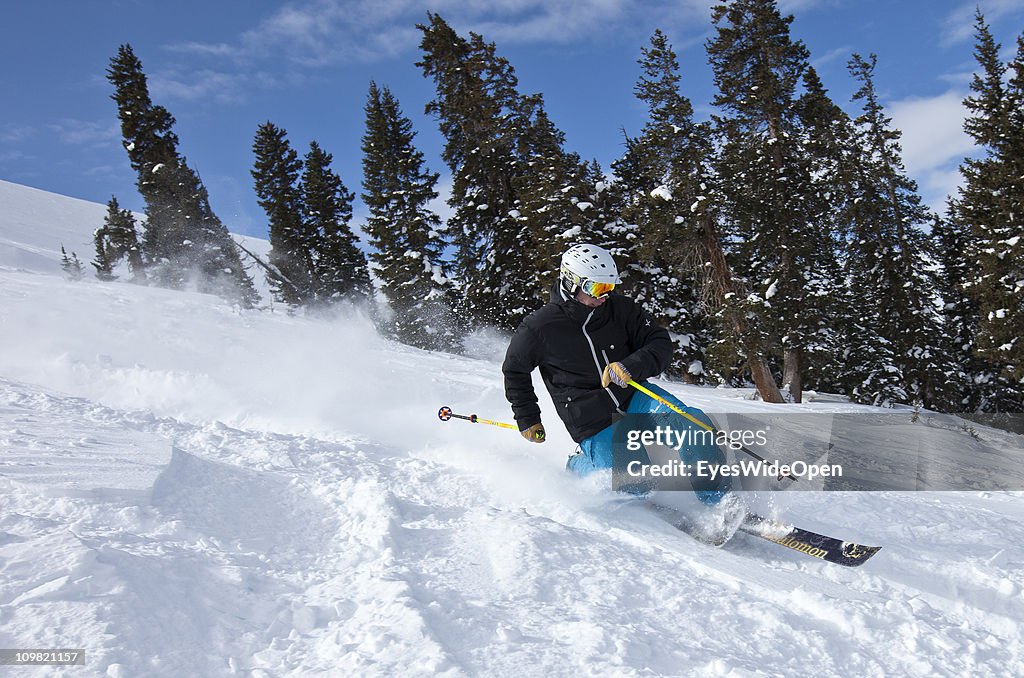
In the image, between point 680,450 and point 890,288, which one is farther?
point 890,288

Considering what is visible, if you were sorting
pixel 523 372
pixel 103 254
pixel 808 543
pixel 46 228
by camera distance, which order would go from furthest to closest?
pixel 46 228, pixel 103 254, pixel 523 372, pixel 808 543

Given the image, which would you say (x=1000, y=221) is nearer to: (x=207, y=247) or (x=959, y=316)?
(x=959, y=316)

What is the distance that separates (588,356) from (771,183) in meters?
17.9

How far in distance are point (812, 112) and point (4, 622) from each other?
26.2m

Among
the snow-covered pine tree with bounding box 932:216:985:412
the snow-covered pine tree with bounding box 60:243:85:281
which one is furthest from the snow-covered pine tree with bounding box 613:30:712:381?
the snow-covered pine tree with bounding box 60:243:85:281

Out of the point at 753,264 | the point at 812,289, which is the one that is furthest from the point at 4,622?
the point at 753,264

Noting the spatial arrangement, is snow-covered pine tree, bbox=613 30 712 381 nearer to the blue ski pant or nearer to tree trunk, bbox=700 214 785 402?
tree trunk, bbox=700 214 785 402

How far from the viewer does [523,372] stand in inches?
221

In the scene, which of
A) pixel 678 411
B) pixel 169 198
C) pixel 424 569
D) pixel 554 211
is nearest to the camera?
pixel 424 569

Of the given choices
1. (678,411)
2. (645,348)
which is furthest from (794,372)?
(678,411)

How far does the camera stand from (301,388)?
9.80 m

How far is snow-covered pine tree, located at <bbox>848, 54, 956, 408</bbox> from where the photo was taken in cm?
2516

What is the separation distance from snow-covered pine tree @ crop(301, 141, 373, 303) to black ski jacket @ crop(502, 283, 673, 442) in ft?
104

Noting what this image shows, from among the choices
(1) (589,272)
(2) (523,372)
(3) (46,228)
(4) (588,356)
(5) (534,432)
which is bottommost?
(5) (534,432)
